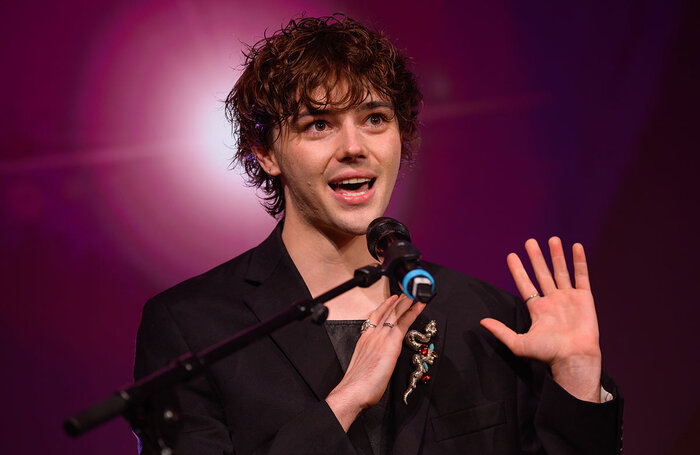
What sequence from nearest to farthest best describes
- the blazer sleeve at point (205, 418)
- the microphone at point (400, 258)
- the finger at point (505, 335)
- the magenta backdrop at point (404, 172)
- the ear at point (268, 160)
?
the microphone at point (400, 258)
the blazer sleeve at point (205, 418)
the finger at point (505, 335)
the ear at point (268, 160)
the magenta backdrop at point (404, 172)

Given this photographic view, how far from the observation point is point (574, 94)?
132 inches

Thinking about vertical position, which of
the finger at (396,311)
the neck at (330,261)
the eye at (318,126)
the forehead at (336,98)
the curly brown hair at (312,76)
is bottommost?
the finger at (396,311)

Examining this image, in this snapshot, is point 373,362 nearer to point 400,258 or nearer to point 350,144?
point 400,258

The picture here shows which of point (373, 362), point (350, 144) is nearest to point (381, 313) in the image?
point (373, 362)

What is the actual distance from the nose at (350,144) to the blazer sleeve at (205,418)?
2.54 ft

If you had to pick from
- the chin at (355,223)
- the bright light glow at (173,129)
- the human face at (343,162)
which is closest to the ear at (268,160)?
the human face at (343,162)

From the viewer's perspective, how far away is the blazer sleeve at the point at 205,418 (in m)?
1.86

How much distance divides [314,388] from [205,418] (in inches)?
13.2

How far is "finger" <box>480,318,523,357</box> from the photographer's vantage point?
2.11 metres

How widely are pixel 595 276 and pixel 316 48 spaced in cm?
196

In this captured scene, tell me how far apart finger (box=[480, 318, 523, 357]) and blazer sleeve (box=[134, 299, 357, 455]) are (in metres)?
0.60

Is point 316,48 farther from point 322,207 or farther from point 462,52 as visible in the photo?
point 462,52

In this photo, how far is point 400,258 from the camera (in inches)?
61.1

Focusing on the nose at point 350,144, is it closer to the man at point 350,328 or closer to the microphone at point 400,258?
the man at point 350,328
